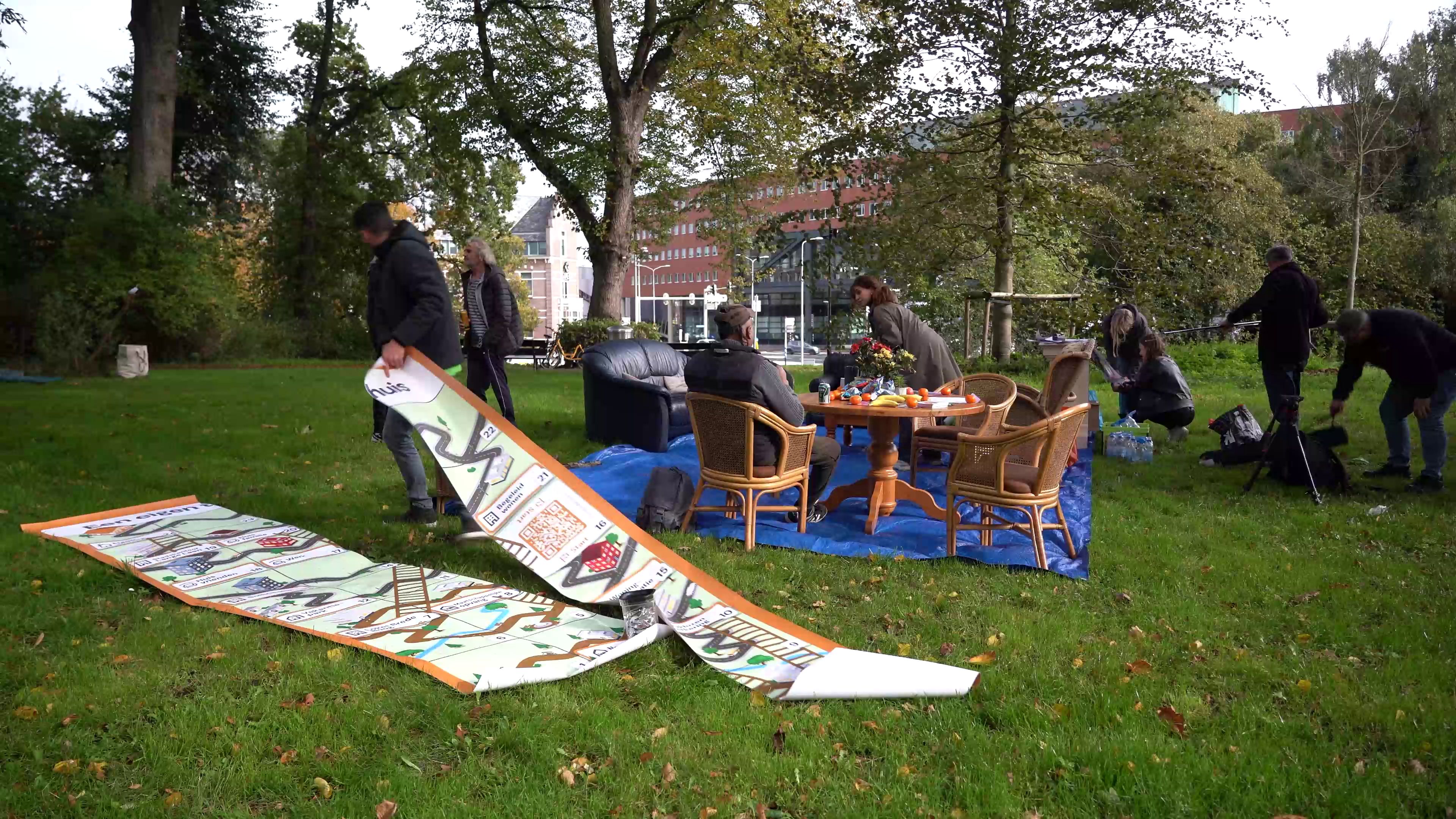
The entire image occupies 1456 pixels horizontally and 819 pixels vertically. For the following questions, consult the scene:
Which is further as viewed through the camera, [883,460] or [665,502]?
[883,460]

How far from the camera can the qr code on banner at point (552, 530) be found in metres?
4.98

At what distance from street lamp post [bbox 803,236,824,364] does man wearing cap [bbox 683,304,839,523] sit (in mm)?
10559

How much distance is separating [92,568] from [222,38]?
24.4 m

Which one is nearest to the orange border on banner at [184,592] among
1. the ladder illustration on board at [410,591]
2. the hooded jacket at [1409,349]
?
the ladder illustration on board at [410,591]

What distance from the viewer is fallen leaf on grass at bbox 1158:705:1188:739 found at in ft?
10.8

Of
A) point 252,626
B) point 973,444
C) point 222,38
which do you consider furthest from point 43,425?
point 222,38

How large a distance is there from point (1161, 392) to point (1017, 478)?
5072 millimetres

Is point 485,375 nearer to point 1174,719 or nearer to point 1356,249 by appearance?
point 1174,719

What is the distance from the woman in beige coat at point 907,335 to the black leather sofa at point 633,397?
78.6 inches

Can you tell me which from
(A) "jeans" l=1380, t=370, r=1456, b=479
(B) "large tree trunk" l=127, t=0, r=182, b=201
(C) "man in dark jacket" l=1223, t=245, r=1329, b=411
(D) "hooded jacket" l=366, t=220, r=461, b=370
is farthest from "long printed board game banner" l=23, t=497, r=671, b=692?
(B) "large tree trunk" l=127, t=0, r=182, b=201

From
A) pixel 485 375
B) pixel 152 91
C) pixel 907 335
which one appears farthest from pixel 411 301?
pixel 152 91

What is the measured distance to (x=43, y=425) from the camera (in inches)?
395

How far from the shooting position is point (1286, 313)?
8172mm

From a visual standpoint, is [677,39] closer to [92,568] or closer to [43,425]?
[43,425]
